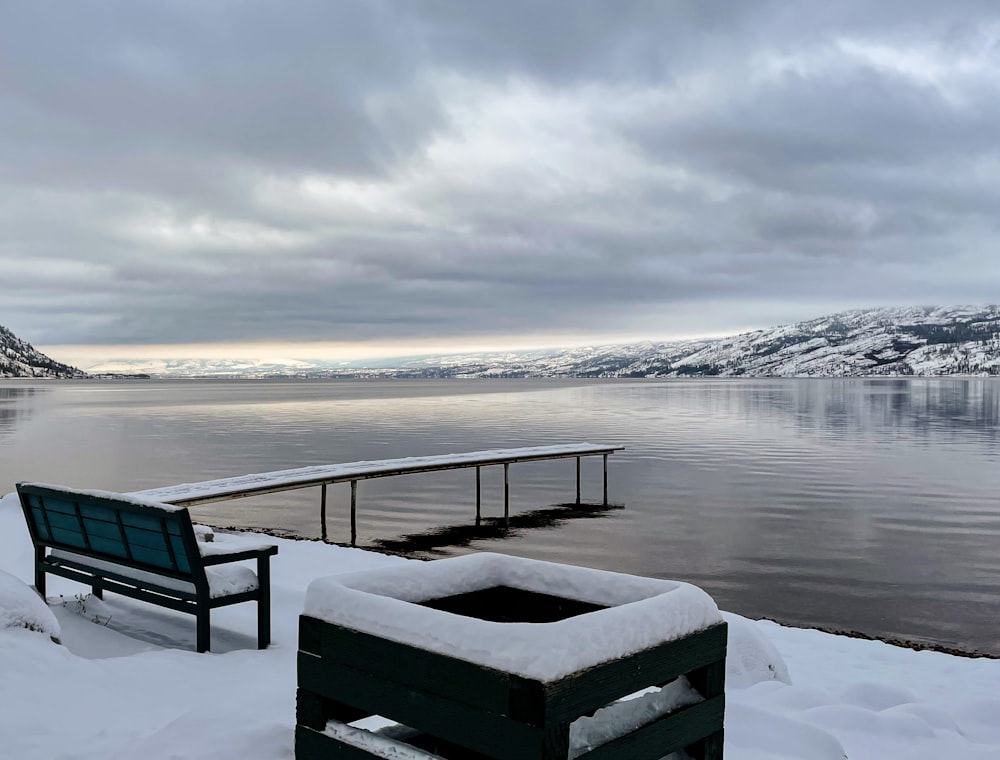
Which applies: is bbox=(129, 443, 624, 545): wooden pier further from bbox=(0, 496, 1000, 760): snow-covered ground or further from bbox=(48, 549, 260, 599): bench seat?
bbox=(0, 496, 1000, 760): snow-covered ground

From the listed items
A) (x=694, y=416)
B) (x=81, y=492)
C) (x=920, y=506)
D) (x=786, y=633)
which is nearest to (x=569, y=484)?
(x=920, y=506)

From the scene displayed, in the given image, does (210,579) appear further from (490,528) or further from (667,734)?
(490,528)

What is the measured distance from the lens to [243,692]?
5805 millimetres

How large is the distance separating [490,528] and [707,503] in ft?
26.5

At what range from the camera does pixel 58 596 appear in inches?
354

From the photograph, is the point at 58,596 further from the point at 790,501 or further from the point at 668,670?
the point at 790,501

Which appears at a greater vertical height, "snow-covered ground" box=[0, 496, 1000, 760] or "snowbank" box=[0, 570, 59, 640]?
"snowbank" box=[0, 570, 59, 640]

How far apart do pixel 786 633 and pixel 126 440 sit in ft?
175

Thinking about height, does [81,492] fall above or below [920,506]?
above

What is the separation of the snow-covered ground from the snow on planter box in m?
1.25

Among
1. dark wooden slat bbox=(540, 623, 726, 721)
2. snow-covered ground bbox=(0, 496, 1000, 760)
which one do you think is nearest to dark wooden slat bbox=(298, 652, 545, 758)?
dark wooden slat bbox=(540, 623, 726, 721)

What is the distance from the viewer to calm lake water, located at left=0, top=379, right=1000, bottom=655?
16.6 metres

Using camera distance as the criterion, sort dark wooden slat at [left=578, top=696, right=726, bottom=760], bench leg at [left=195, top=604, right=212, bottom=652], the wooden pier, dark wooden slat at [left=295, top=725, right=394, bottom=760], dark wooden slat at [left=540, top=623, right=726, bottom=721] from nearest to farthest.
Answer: dark wooden slat at [left=540, top=623, right=726, bottom=721] < dark wooden slat at [left=578, top=696, right=726, bottom=760] < dark wooden slat at [left=295, top=725, right=394, bottom=760] < bench leg at [left=195, top=604, right=212, bottom=652] < the wooden pier

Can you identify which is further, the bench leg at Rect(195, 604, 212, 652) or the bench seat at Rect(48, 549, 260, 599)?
the bench seat at Rect(48, 549, 260, 599)
